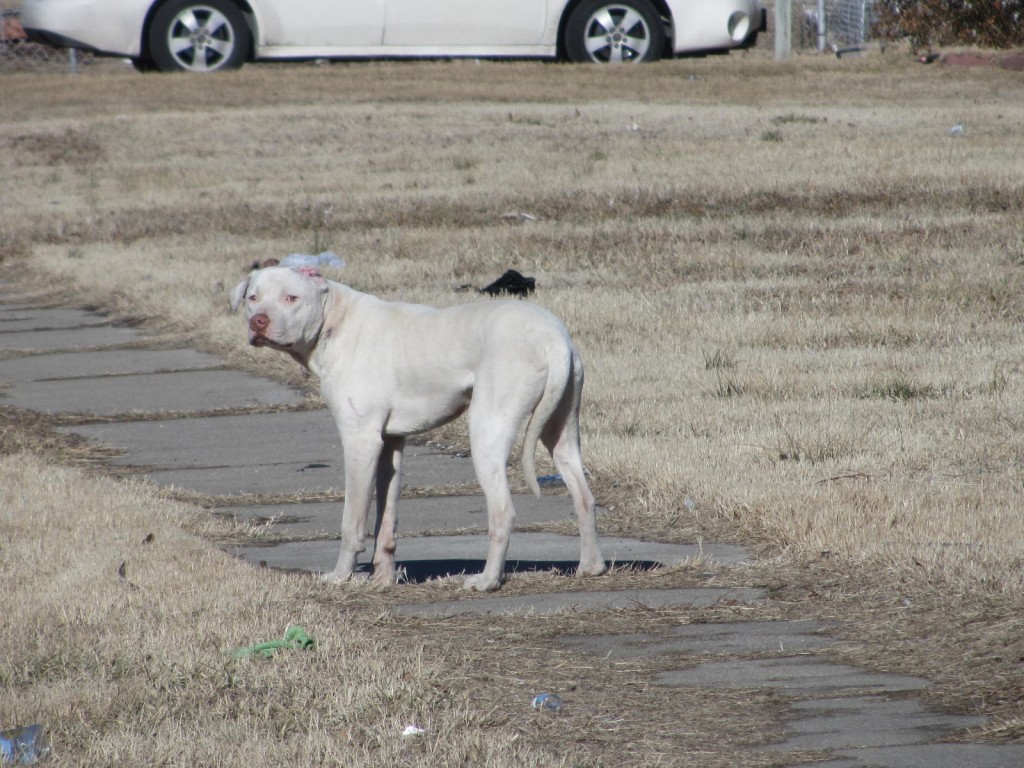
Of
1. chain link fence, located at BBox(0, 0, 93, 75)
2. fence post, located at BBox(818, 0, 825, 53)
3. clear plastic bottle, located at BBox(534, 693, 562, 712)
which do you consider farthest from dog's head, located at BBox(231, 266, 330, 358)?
chain link fence, located at BBox(0, 0, 93, 75)

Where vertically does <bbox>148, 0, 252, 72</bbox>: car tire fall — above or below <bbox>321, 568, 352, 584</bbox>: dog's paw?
above

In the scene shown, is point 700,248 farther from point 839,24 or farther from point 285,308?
point 839,24

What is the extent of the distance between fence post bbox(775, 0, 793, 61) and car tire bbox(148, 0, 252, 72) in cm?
861

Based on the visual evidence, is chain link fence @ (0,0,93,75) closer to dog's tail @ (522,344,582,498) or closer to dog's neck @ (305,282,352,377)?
dog's neck @ (305,282,352,377)

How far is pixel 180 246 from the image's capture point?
1603cm

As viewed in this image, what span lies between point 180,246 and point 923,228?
7372mm

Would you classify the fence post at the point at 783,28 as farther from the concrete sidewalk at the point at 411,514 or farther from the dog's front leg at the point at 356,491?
the dog's front leg at the point at 356,491

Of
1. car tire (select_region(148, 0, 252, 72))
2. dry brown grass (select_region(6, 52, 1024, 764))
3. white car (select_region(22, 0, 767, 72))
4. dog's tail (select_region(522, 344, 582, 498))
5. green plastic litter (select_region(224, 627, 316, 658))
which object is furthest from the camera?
car tire (select_region(148, 0, 252, 72))

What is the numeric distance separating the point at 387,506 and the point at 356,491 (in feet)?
0.73

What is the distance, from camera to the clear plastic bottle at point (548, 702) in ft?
14.1

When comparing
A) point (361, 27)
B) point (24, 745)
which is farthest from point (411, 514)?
point (361, 27)

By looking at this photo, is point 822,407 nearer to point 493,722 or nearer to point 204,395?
point 204,395

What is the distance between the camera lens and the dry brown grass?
6.23 metres

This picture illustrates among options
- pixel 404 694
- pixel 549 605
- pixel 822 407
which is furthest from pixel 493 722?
pixel 822 407
